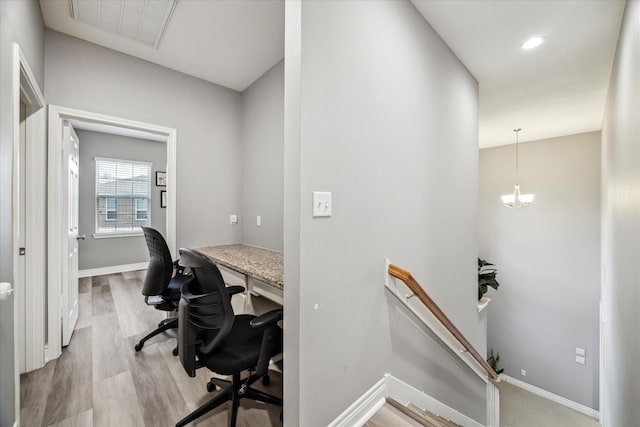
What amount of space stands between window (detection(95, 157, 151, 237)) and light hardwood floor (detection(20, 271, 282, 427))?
3.23 m

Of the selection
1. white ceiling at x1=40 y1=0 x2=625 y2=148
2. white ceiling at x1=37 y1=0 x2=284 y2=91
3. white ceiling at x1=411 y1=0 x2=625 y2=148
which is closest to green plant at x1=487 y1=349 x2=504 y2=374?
white ceiling at x1=411 y1=0 x2=625 y2=148

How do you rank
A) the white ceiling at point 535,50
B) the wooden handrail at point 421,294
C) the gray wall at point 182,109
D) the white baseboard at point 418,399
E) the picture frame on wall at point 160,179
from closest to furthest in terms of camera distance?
the wooden handrail at point 421,294
the white baseboard at point 418,399
the white ceiling at point 535,50
the gray wall at point 182,109
the picture frame on wall at point 160,179

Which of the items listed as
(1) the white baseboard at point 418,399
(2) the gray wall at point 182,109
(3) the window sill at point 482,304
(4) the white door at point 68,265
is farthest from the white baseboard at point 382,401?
(4) the white door at point 68,265

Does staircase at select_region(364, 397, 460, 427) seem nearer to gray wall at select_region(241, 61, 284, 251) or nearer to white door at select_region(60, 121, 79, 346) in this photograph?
gray wall at select_region(241, 61, 284, 251)

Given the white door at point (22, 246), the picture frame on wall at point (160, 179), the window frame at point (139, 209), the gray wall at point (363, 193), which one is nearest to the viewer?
the gray wall at point (363, 193)

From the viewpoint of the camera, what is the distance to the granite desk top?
1723 mm

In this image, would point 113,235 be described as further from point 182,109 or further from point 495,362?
point 495,362

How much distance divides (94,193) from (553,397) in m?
9.31

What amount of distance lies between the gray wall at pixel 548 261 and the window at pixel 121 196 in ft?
23.8

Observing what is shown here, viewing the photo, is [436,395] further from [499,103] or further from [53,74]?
[53,74]

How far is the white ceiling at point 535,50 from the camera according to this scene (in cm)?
184

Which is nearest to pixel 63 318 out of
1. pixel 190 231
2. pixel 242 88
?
pixel 190 231

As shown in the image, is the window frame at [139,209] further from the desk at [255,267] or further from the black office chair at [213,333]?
the black office chair at [213,333]

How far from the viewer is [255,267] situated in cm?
199
